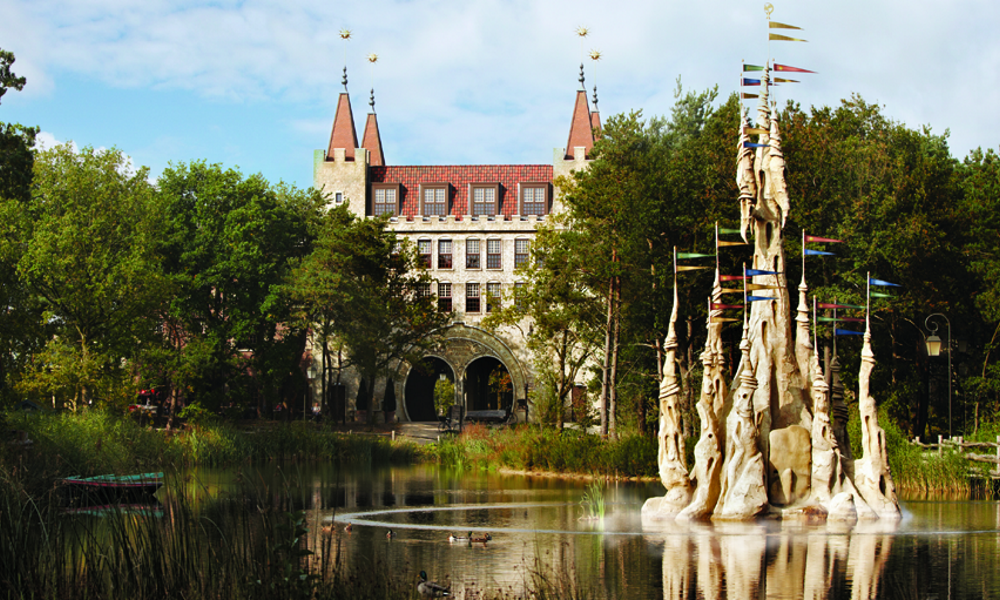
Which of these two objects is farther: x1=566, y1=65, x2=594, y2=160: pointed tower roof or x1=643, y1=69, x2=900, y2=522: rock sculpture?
x1=566, y1=65, x2=594, y2=160: pointed tower roof

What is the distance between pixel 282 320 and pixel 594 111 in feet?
97.0

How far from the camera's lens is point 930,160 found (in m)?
35.8

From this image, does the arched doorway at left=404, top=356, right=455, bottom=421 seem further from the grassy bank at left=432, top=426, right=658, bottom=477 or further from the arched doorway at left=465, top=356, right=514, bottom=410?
the grassy bank at left=432, top=426, right=658, bottom=477

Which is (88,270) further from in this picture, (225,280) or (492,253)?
(492,253)

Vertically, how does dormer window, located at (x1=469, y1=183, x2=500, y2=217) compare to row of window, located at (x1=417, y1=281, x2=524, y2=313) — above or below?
above

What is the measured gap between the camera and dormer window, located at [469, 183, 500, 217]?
62531 mm

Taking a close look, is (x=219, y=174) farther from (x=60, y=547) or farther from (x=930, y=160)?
(x=60, y=547)

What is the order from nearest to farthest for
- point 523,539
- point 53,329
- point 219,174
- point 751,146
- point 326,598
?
point 326,598 < point 523,539 < point 751,146 < point 53,329 < point 219,174

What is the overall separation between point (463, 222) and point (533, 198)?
4.86 m

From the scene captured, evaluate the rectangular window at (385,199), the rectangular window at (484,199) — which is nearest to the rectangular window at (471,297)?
the rectangular window at (484,199)

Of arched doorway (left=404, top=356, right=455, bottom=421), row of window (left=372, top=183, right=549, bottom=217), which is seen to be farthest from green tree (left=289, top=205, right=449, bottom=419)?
arched doorway (left=404, top=356, right=455, bottom=421)

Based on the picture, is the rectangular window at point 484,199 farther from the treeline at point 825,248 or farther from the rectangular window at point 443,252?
the treeline at point 825,248

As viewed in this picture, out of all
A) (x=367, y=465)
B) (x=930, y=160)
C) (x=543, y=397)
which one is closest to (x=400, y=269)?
(x=543, y=397)

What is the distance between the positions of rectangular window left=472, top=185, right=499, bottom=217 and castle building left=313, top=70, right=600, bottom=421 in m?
0.06
